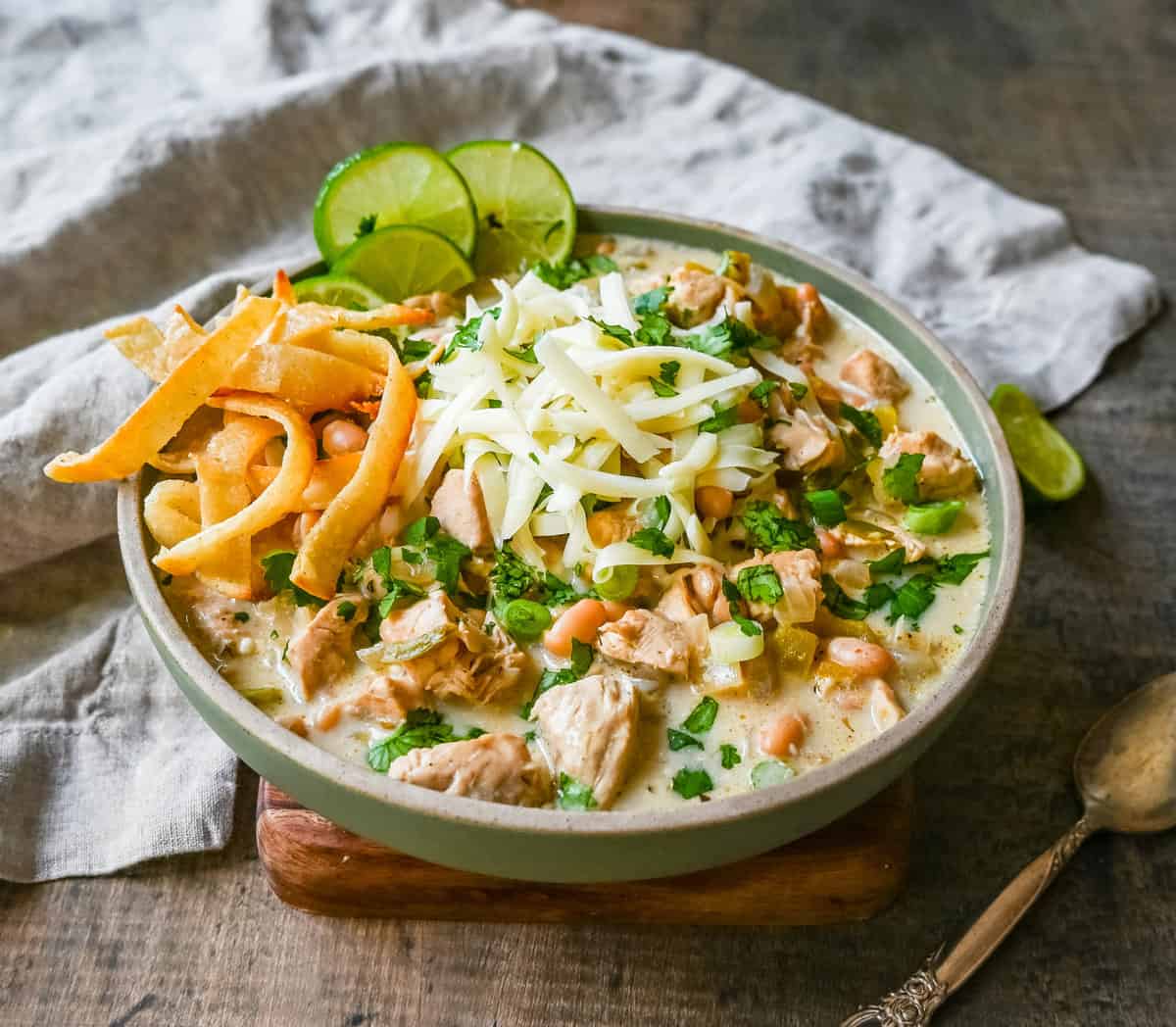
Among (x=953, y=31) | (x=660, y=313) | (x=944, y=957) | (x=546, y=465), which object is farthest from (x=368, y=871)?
(x=953, y=31)

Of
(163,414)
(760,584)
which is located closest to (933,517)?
(760,584)

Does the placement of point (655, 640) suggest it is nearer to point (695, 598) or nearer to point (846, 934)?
point (695, 598)

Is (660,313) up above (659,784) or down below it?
above

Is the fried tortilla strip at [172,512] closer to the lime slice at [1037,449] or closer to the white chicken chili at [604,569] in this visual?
the white chicken chili at [604,569]

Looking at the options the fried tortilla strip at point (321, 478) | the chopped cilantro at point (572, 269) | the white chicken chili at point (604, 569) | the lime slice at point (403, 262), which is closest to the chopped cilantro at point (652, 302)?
the white chicken chili at point (604, 569)

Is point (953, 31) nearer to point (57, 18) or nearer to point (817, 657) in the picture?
point (57, 18)

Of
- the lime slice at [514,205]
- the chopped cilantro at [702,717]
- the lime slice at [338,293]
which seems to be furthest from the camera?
the lime slice at [514,205]

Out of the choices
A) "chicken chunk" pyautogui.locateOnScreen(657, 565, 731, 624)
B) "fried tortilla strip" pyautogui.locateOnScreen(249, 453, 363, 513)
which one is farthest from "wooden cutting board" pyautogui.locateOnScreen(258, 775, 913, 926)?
"fried tortilla strip" pyautogui.locateOnScreen(249, 453, 363, 513)
